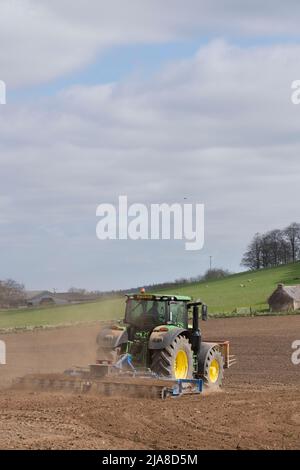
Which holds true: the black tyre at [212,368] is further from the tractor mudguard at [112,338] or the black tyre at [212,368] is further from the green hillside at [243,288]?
the green hillside at [243,288]

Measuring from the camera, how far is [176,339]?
17.9m

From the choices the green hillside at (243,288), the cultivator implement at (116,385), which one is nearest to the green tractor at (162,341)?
the cultivator implement at (116,385)

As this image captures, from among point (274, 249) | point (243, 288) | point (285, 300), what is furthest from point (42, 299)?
point (274, 249)

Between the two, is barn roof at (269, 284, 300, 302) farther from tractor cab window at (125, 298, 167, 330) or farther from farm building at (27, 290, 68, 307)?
tractor cab window at (125, 298, 167, 330)

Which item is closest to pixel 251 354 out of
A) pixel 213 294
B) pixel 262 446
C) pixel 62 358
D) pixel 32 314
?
A: pixel 62 358

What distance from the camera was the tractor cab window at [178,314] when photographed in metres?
18.8

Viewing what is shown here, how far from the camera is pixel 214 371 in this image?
64.4 ft

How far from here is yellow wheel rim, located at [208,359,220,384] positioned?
63.3ft

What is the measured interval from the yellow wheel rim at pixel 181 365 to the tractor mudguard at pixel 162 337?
56 centimetres

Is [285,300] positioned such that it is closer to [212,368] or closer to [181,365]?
[212,368]

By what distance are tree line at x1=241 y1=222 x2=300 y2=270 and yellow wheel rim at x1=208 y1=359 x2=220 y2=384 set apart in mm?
101183

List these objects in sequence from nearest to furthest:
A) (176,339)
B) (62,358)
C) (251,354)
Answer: (176,339) < (62,358) < (251,354)

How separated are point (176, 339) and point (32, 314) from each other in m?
39.9

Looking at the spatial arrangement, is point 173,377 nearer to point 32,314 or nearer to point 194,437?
point 194,437
